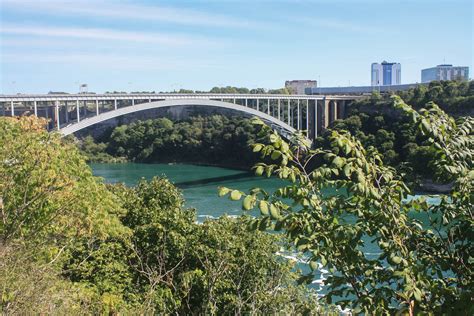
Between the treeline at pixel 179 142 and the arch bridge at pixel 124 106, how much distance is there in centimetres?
356

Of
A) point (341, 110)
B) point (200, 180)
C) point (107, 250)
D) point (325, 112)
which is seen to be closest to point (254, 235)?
point (107, 250)

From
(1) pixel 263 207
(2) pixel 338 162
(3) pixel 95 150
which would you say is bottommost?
(3) pixel 95 150

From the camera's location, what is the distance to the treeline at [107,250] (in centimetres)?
383

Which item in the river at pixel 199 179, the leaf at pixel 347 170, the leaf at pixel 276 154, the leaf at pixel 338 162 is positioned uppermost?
the leaf at pixel 276 154

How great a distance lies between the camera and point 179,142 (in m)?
35.3

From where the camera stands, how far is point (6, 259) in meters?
3.28

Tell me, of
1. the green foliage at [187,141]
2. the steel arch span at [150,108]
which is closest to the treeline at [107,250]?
the steel arch span at [150,108]

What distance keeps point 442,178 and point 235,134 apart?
30874 millimetres

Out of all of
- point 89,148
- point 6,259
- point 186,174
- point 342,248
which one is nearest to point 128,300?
point 6,259

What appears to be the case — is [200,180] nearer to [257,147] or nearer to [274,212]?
[257,147]

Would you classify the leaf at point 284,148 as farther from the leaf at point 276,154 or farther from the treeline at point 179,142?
the treeline at point 179,142

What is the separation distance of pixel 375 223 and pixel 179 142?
33853 mm

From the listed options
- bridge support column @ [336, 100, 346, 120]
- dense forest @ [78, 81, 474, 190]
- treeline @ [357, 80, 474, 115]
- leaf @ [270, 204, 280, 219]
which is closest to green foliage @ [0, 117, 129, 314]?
leaf @ [270, 204, 280, 219]

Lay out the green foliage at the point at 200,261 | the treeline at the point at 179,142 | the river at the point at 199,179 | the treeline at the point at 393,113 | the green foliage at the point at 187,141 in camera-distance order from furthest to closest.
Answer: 1. the treeline at the point at 179,142
2. the green foliage at the point at 187,141
3. the treeline at the point at 393,113
4. the river at the point at 199,179
5. the green foliage at the point at 200,261
